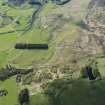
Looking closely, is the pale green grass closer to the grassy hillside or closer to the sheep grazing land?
the sheep grazing land

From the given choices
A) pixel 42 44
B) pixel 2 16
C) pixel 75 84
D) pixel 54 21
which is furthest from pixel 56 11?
pixel 75 84

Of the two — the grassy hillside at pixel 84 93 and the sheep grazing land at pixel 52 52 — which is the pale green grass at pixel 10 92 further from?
the grassy hillside at pixel 84 93

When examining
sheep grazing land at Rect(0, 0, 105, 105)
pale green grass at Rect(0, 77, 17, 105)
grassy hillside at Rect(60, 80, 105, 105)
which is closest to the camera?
grassy hillside at Rect(60, 80, 105, 105)

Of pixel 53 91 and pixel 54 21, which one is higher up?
pixel 54 21

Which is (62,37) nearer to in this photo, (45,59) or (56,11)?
(45,59)

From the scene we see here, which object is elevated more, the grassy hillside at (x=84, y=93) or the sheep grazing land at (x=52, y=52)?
the sheep grazing land at (x=52, y=52)

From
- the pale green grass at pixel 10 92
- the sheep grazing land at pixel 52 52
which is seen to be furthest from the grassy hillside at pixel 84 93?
the pale green grass at pixel 10 92

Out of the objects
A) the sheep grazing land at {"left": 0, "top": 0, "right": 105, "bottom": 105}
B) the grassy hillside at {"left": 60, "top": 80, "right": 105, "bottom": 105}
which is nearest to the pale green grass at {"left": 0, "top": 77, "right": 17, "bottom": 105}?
the sheep grazing land at {"left": 0, "top": 0, "right": 105, "bottom": 105}

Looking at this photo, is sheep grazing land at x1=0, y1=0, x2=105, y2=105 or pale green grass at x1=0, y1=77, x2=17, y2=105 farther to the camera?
pale green grass at x1=0, y1=77, x2=17, y2=105

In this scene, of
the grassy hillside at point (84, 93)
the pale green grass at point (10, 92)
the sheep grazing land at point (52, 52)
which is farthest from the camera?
the pale green grass at point (10, 92)

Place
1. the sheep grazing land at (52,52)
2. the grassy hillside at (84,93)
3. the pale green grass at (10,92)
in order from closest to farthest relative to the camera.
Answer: the grassy hillside at (84,93), the sheep grazing land at (52,52), the pale green grass at (10,92)

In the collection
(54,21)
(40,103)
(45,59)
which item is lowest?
(40,103)
